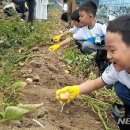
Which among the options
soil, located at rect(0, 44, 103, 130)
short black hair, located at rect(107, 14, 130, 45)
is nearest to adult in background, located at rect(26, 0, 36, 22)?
soil, located at rect(0, 44, 103, 130)

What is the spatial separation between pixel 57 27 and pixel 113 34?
179 inches

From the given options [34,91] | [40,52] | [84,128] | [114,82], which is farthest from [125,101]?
[40,52]

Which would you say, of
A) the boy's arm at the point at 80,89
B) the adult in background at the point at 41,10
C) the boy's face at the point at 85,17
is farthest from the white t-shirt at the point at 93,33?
the adult in background at the point at 41,10

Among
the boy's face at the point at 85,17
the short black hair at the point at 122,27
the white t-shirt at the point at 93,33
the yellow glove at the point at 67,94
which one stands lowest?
the yellow glove at the point at 67,94

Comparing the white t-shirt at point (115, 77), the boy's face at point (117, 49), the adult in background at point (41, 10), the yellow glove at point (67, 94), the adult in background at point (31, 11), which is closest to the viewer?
the boy's face at point (117, 49)

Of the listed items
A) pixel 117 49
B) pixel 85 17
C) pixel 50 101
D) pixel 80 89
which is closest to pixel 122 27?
pixel 117 49

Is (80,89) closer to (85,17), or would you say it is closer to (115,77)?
(115,77)

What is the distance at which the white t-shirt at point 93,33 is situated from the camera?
4.13 metres

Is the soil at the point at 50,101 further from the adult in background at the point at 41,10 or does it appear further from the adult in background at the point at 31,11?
the adult in background at the point at 41,10

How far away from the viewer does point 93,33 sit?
13.8 ft

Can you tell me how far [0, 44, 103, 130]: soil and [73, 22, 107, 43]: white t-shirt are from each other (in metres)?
0.57

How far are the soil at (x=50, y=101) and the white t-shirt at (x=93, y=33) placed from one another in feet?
1.88

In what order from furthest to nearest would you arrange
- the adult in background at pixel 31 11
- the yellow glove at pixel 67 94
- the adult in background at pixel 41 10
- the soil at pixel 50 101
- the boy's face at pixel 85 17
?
1. the adult in background at pixel 41 10
2. the adult in background at pixel 31 11
3. the boy's face at pixel 85 17
4. the yellow glove at pixel 67 94
5. the soil at pixel 50 101

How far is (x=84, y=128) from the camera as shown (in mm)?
2281
